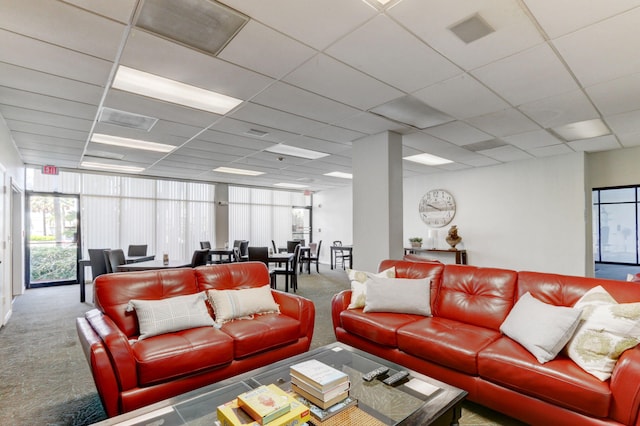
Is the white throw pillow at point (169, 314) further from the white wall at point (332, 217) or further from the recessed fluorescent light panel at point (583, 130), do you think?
the white wall at point (332, 217)

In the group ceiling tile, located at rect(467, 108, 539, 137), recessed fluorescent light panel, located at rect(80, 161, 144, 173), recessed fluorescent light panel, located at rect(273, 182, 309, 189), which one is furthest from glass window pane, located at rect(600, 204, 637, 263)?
recessed fluorescent light panel, located at rect(80, 161, 144, 173)

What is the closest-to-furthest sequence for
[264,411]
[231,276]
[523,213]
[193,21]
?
[264,411]
[193,21]
[231,276]
[523,213]

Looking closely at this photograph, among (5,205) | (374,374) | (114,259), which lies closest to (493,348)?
(374,374)

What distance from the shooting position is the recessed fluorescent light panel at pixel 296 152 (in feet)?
17.7

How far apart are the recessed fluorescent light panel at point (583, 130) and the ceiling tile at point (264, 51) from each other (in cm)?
388

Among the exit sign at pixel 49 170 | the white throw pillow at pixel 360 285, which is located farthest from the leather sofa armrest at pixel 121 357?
the exit sign at pixel 49 170

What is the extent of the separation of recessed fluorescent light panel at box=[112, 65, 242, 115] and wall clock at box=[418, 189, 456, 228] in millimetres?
5774

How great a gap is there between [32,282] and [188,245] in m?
3.27

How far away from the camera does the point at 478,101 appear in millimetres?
3410

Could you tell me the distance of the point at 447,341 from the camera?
233 cm

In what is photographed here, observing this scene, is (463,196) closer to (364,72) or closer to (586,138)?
(586,138)

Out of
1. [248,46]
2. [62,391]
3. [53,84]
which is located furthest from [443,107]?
[62,391]

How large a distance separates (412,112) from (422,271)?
73.8 inches

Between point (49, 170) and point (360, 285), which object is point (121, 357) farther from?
point (49, 170)
